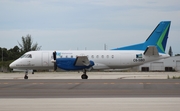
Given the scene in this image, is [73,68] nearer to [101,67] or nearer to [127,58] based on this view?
[101,67]

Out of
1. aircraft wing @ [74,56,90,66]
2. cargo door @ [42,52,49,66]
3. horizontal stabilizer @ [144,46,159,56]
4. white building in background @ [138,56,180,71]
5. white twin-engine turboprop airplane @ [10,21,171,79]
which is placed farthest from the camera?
white building in background @ [138,56,180,71]

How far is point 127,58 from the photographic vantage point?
115ft

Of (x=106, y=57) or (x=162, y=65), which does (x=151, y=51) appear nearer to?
(x=106, y=57)

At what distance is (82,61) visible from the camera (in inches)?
1320

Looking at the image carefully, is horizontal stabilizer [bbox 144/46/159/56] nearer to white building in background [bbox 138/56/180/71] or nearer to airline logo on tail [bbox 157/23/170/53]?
airline logo on tail [bbox 157/23/170/53]

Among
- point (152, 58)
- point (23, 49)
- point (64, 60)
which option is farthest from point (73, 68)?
point (23, 49)

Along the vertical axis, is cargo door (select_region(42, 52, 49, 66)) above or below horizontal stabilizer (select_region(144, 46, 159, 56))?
below

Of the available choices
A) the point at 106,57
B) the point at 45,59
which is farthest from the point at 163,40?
the point at 45,59

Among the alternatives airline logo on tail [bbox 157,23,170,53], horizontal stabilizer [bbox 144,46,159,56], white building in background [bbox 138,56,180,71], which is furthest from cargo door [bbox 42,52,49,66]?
white building in background [bbox 138,56,180,71]

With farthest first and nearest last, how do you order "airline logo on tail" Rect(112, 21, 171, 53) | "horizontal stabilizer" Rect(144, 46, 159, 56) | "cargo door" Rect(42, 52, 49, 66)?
"airline logo on tail" Rect(112, 21, 171, 53) < "cargo door" Rect(42, 52, 49, 66) < "horizontal stabilizer" Rect(144, 46, 159, 56)

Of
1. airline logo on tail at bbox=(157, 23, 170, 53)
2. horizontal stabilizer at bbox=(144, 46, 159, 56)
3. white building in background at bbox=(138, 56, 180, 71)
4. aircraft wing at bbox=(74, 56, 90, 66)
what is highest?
airline logo on tail at bbox=(157, 23, 170, 53)

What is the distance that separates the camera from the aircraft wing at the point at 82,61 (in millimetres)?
33156

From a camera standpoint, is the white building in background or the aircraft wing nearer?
the aircraft wing

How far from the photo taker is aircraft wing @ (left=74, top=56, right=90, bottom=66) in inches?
1305
